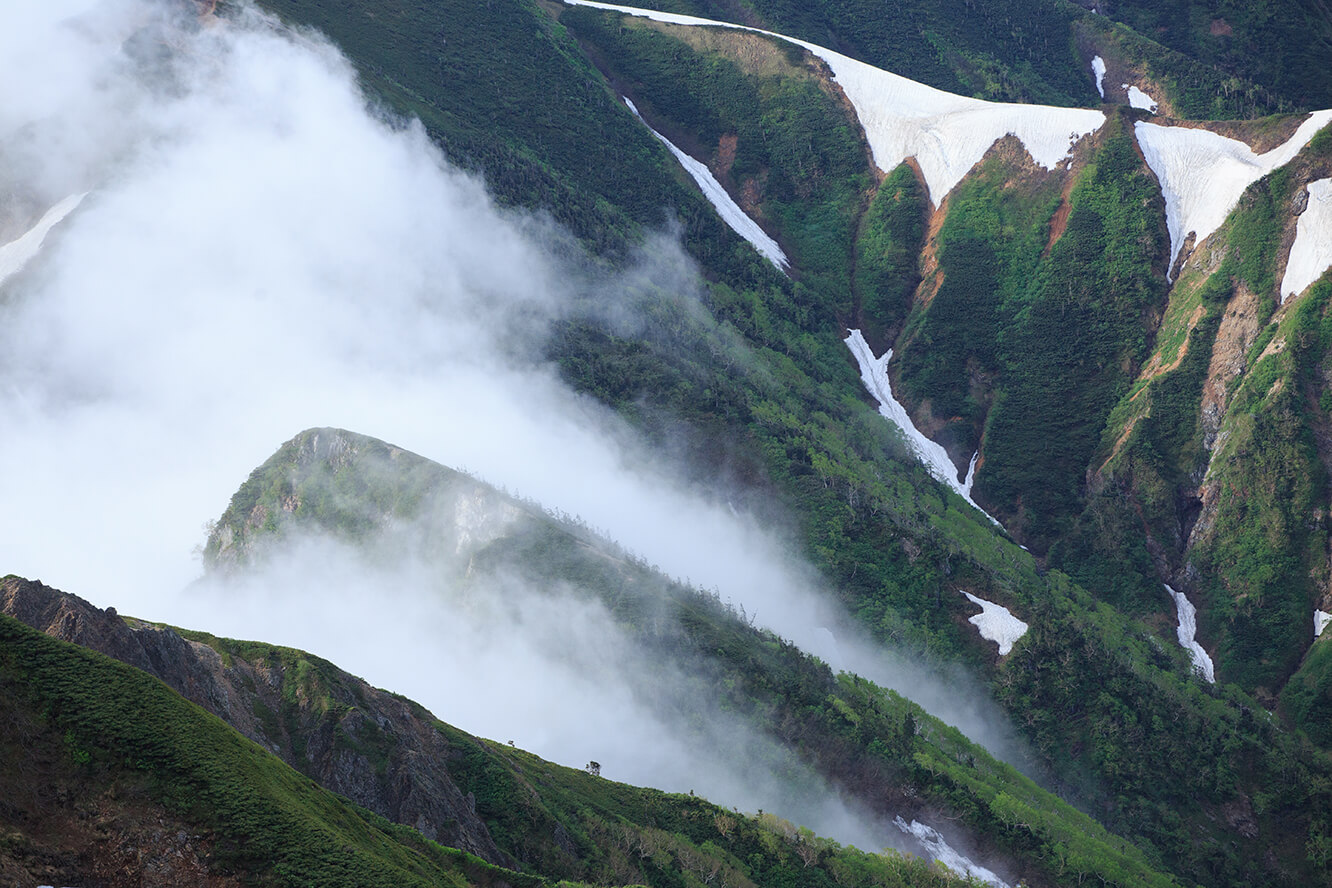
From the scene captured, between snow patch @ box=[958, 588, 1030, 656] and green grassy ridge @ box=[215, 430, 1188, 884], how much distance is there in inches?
750

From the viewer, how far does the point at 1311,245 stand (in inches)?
6599

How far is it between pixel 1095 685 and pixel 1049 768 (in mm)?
11551

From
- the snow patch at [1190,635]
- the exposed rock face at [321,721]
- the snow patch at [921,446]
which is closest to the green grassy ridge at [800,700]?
the exposed rock face at [321,721]

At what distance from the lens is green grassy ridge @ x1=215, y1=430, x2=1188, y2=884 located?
362 ft

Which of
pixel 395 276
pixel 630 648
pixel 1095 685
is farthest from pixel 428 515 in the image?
pixel 1095 685

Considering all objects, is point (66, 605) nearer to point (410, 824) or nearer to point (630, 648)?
point (410, 824)

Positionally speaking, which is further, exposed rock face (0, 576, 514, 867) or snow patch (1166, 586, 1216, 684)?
snow patch (1166, 586, 1216, 684)

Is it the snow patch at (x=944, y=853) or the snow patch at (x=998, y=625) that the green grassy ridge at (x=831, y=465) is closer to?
the snow patch at (x=998, y=625)

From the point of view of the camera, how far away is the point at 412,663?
116m

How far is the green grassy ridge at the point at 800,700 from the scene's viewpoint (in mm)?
110188

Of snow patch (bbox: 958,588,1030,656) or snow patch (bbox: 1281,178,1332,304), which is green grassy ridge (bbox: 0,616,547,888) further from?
snow patch (bbox: 1281,178,1332,304)

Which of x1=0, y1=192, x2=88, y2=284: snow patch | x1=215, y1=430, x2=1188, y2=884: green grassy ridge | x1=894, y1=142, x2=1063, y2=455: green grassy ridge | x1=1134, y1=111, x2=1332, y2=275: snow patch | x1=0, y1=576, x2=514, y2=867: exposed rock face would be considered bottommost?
x1=0, y1=576, x2=514, y2=867: exposed rock face

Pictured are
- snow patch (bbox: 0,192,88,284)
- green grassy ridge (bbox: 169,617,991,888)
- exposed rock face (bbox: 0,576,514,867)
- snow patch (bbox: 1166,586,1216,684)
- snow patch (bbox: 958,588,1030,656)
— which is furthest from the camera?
snow patch (bbox: 0,192,88,284)

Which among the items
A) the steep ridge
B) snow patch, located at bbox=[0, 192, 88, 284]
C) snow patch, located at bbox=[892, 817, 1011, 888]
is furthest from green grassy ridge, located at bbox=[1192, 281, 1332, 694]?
snow patch, located at bbox=[0, 192, 88, 284]
